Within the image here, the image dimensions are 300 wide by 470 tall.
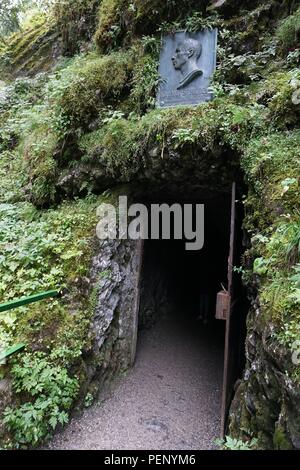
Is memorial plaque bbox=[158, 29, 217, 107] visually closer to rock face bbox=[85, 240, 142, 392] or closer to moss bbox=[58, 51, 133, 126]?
moss bbox=[58, 51, 133, 126]

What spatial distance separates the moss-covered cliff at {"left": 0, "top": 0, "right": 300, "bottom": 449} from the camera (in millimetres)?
3371

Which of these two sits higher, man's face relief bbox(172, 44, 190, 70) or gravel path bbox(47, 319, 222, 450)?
man's face relief bbox(172, 44, 190, 70)

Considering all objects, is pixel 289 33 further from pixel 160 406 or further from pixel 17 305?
pixel 160 406

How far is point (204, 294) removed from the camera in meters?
8.84

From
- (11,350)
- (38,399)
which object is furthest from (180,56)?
(38,399)

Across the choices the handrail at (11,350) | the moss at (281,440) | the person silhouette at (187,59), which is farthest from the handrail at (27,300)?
the person silhouette at (187,59)

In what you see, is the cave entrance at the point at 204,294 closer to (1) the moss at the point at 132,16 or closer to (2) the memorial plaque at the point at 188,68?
(2) the memorial plaque at the point at 188,68

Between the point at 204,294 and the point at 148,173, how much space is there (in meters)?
4.48

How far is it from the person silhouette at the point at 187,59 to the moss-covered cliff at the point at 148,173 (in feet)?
1.04

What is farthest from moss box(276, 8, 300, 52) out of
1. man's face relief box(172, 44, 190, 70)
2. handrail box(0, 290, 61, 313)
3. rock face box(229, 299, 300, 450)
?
handrail box(0, 290, 61, 313)

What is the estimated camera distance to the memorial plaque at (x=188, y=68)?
535 cm

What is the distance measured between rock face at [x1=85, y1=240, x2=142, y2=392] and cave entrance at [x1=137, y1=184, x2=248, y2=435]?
756mm

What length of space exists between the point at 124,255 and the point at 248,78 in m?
3.37
